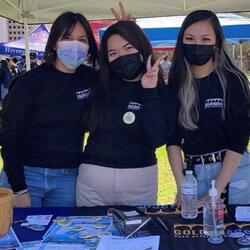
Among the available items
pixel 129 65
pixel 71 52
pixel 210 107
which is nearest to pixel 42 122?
pixel 71 52

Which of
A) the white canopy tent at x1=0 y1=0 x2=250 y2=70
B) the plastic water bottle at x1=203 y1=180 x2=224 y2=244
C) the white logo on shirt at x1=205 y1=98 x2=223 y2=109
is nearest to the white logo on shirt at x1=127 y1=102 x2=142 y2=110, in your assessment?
the white logo on shirt at x1=205 y1=98 x2=223 y2=109

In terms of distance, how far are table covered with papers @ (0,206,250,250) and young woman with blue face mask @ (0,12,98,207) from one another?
25cm

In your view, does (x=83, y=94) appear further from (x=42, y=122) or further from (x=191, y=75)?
(x=191, y=75)

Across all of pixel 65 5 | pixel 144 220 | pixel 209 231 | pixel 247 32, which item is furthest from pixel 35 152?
pixel 247 32

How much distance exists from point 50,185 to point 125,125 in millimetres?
493

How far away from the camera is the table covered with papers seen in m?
1.68

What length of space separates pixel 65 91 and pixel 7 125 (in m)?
0.32

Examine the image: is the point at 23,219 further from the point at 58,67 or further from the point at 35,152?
the point at 58,67

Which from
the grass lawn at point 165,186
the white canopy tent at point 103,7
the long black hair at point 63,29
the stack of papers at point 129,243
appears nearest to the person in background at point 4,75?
the grass lawn at point 165,186

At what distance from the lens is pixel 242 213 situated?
6.39 feet

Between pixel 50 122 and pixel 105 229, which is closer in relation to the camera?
pixel 105 229

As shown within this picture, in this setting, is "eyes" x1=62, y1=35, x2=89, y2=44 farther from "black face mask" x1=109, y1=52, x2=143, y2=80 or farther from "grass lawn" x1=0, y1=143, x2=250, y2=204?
"grass lawn" x1=0, y1=143, x2=250, y2=204

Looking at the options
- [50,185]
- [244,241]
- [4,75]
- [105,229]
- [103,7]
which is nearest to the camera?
[244,241]

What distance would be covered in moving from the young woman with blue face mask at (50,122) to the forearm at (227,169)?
A: 0.68m
